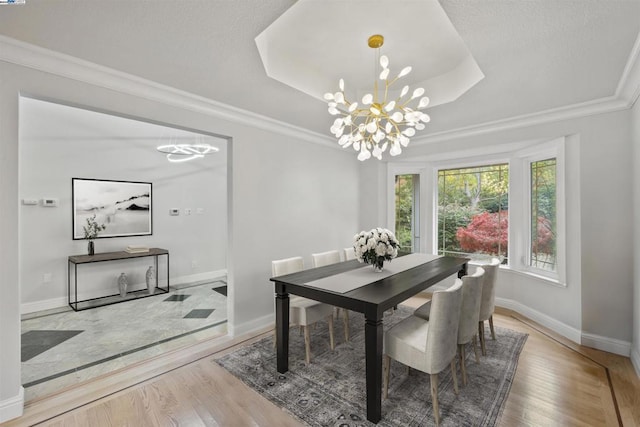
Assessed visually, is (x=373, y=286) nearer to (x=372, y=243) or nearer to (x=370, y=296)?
(x=370, y=296)

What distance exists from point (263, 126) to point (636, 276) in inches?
161

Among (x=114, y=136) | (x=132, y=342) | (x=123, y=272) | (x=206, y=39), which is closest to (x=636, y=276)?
(x=206, y=39)

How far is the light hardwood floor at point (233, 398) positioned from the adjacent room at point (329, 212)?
18mm

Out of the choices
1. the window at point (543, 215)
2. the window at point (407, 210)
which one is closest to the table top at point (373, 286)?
the window at point (543, 215)

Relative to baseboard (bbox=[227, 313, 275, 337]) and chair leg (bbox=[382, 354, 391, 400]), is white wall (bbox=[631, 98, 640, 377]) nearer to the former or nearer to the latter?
chair leg (bbox=[382, 354, 391, 400])

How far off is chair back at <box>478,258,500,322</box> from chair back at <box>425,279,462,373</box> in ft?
2.99

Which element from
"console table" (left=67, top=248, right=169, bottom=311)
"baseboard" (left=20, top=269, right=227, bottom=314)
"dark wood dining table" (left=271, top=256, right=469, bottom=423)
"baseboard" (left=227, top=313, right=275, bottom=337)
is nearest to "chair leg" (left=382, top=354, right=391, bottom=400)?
"dark wood dining table" (left=271, top=256, right=469, bottom=423)

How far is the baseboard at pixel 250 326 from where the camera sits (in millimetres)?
3193

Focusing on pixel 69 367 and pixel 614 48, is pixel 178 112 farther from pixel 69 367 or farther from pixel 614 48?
pixel 614 48

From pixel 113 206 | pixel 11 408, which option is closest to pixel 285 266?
pixel 11 408

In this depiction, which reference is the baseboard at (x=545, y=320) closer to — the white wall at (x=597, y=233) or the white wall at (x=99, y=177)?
the white wall at (x=597, y=233)

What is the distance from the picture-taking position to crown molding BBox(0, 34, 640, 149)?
200 cm

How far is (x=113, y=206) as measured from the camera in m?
4.61

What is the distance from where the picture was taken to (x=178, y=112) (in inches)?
110
